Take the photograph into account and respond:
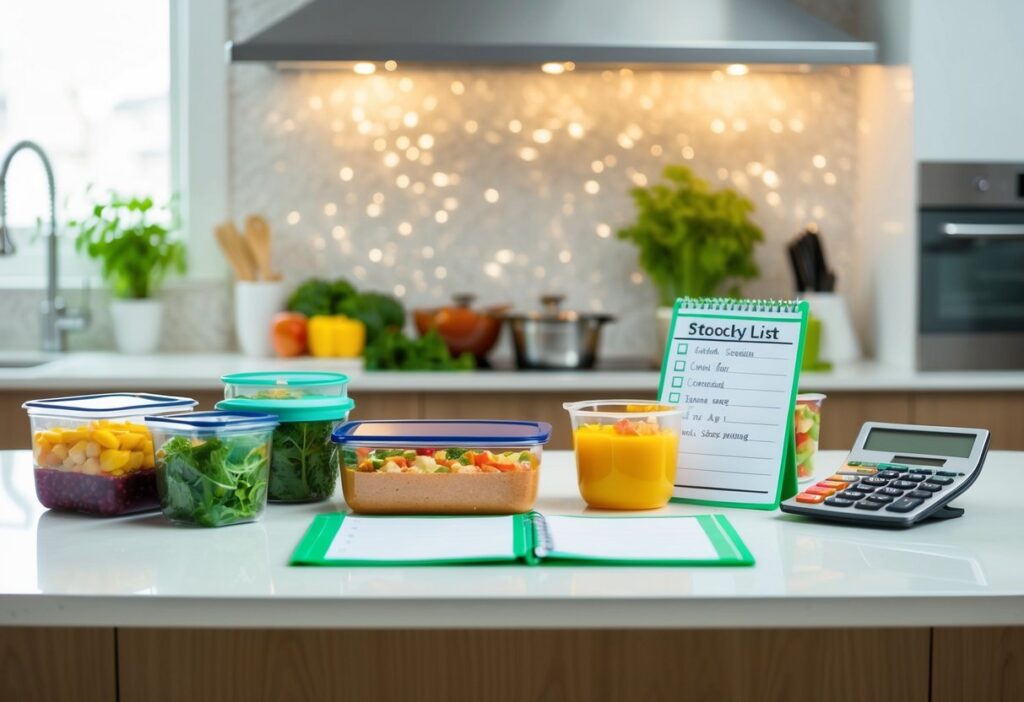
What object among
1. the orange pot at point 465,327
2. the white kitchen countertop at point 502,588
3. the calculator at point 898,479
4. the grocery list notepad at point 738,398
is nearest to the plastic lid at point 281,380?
the white kitchen countertop at point 502,588

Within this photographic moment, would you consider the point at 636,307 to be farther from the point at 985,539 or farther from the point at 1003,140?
the point at 985,539

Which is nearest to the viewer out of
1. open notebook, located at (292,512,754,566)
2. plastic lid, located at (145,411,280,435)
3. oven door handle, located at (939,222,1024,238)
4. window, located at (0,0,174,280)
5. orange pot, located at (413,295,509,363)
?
open notebook, located at (292,512,754,566)

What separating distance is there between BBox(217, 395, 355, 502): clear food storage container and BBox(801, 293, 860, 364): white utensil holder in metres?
2.26

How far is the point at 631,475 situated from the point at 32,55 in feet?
9.96

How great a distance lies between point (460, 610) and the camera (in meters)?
1.08

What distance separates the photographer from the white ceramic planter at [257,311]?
352 centimetres

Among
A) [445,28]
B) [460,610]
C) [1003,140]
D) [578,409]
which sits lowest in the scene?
[460,610]

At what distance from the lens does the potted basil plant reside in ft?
11.3

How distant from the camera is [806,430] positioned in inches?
63.1

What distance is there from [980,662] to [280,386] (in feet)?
3.08

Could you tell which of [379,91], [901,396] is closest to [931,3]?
[901,396]

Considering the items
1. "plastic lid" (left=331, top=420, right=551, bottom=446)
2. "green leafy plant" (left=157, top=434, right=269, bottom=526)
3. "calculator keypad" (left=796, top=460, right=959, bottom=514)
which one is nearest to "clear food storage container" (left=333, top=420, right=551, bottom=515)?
"plastic lid" (left=331, top=420, right=551, bottom=446)

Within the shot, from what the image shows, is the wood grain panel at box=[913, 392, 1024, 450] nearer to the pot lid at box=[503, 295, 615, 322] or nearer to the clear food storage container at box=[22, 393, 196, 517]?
the pot lid at box=[503, 295, 615, 322]

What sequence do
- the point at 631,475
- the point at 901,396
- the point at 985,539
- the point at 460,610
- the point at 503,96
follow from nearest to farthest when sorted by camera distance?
the point at 460,610 < the point at 985,539 < the point at 631,475 < the point at 901,396 < the point at 503,96
